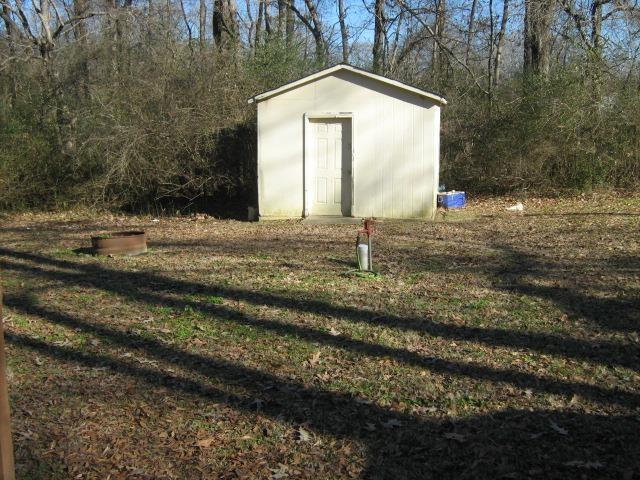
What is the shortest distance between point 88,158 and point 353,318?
441 inches

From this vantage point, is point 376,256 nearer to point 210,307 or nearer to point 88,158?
point 210,307

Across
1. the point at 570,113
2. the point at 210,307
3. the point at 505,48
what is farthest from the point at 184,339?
the point at 505,48

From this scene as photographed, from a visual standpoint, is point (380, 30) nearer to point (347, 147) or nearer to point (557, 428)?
point (347, 147)

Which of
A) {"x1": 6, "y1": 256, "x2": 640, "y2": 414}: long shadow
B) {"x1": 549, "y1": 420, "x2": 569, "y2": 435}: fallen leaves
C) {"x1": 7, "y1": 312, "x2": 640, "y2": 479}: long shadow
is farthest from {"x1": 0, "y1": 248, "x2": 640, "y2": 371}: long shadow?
{"x1": 549, "y1": 420, "x2": 569, "y2": 435}: fallen leaves

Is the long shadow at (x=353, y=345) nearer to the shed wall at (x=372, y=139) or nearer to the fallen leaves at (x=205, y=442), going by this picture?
the fallen leaves at (x=205, y=442)

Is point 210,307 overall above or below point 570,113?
below

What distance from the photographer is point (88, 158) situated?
15094 mm

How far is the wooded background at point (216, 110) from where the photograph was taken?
14.7 m

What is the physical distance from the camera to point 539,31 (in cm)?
1730

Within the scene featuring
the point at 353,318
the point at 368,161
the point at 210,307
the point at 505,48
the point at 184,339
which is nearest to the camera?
the point at 184,339

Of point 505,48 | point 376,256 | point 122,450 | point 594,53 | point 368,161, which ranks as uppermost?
point 505,48

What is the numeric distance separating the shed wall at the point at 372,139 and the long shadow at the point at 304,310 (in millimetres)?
5517

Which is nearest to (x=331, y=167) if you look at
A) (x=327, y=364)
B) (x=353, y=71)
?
(x=353, y=71)

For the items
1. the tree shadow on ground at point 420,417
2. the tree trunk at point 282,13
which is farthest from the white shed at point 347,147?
the tree trunk at point 282,13
